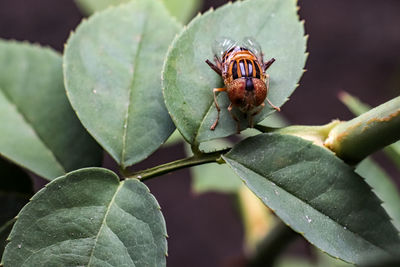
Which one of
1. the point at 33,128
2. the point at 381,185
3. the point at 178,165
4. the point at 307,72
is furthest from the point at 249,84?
the point at 307,72

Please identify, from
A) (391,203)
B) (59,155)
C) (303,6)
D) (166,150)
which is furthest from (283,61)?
(303,6)

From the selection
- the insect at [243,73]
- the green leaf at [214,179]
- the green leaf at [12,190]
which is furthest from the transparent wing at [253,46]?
the green leaf at [214,179]

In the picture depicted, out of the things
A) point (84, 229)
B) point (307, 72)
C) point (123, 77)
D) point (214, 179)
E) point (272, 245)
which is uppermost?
point (123, 77)

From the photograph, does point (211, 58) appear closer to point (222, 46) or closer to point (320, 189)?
point (222, 46)

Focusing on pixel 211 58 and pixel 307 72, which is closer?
pixel 211 58

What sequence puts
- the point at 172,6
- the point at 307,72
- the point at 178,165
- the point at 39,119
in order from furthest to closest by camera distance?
the point at 307,72
the point at 172,6
the point at 39,119
the point at 178,165

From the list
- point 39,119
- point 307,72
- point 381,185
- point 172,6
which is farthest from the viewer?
point 307,72
